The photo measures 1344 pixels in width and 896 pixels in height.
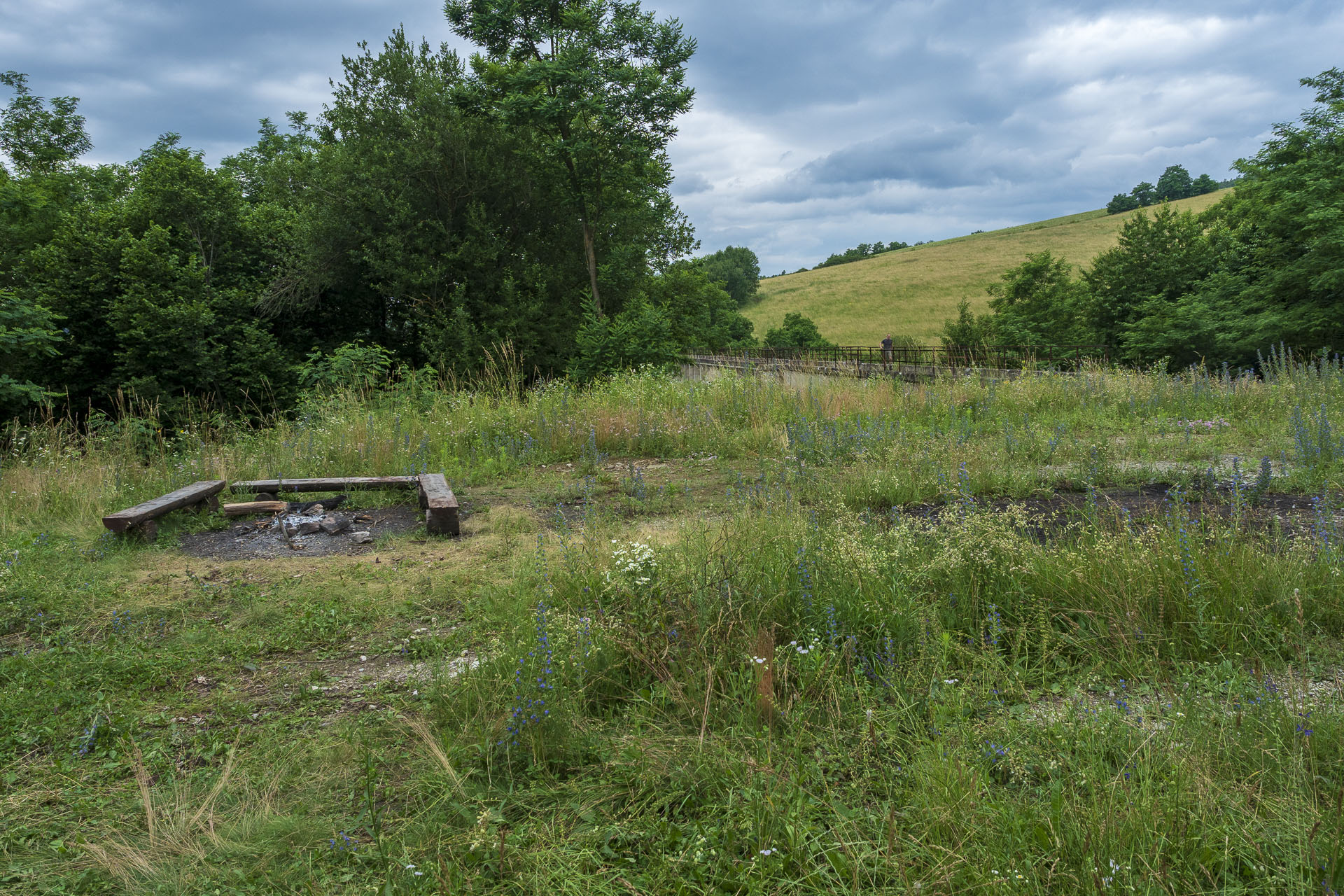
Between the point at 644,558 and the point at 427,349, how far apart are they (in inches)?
736

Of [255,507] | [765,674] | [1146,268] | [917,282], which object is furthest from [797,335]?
[765,674]

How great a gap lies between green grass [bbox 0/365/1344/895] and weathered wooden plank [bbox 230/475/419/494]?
3.60ft

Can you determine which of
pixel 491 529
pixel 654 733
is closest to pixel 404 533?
pixel 491 529

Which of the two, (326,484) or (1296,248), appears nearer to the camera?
(326,484)

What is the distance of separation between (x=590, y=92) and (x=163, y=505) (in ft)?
58.9

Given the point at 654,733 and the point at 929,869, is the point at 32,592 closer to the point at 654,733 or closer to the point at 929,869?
the point at 654,733

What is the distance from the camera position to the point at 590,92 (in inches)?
786

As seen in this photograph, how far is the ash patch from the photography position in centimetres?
509

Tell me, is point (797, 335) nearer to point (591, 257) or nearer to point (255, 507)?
point (591, 257)

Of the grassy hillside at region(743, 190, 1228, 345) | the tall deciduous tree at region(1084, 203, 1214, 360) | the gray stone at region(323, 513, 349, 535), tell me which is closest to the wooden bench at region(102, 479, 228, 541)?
the gray stone at region(323, 513, 349, 535)

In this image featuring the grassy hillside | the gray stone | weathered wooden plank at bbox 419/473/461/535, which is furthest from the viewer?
the grassy hillside

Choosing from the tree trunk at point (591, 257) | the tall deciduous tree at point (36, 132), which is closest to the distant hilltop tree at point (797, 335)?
the tree trunk at point (591, 257)

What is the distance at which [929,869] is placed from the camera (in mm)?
1669

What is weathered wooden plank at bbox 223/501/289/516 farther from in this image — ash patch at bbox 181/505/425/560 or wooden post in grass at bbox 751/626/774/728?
wooden post in grass at bbox 751/626/774/728
